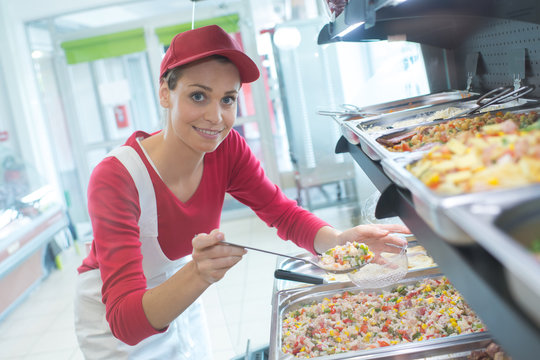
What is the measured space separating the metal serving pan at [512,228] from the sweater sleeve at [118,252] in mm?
1016

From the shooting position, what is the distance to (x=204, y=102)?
158 centimetres

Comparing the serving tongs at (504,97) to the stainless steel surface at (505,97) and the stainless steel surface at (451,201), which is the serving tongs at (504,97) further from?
the stainless steel surface at (451,201)

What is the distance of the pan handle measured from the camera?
5.68ft

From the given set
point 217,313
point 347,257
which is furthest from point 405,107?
point 217,313

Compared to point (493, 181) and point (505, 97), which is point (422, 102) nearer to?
point (505, 97)

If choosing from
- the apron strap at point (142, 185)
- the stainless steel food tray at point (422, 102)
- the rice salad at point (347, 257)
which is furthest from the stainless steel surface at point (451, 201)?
the stainless steel food tray at point (422, 102)

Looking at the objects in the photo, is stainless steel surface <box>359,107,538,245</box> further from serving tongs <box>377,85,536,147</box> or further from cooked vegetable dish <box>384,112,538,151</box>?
serving tongs <box>377,85,536,147</box>

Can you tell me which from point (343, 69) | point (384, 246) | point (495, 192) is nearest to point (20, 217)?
point (343, 69)

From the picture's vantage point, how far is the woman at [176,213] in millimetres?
1335

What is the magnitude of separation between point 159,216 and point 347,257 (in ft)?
2.22

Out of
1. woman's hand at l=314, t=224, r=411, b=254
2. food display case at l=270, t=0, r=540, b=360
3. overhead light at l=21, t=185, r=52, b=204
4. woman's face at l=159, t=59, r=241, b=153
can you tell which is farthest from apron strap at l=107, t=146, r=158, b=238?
overhead light at l=21, t=185, r=52, b=204

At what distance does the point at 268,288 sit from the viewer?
4.14 meters

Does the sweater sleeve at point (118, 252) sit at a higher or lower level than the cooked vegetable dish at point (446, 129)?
lower

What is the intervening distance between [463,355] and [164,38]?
19.0 feet
